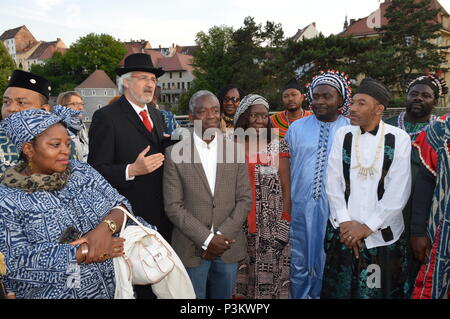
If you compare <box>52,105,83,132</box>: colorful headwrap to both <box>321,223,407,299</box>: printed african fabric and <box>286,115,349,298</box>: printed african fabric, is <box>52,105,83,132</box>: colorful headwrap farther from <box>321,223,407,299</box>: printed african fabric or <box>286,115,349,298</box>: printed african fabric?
<box>321,223,407,299</box>: printed african fabric

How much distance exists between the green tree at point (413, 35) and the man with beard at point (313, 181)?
31.0 meters

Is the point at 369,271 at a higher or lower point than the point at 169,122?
lower

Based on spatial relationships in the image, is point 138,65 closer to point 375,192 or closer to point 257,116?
point 257,116

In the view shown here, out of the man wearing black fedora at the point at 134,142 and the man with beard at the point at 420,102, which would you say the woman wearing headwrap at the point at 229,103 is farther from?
the man with beard at the point at 420,102

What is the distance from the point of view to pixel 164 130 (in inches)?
153

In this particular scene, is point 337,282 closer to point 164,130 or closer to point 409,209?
point 409,209

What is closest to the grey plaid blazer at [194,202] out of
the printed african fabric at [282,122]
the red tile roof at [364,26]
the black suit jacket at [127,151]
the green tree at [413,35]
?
the black suit jacket at [127,151]

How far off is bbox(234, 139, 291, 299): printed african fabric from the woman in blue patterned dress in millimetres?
1683

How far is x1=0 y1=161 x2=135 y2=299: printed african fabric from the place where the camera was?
87.9 inches

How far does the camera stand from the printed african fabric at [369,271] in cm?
343

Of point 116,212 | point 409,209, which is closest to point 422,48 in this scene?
point 409,209

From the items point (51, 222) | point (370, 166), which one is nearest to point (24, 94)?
point (51, 222)

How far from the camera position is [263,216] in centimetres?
388

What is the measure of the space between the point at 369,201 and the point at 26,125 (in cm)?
285
